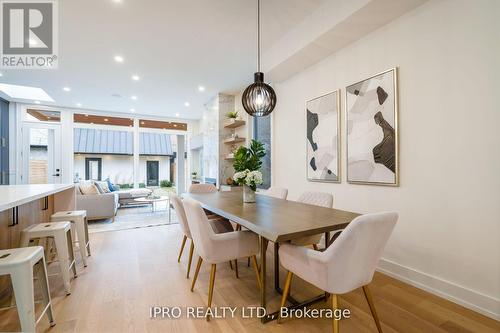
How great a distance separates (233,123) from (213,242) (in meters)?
3.77

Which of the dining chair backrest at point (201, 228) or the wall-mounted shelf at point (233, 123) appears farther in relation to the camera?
the wall-mounted shelf at point (233, 123)

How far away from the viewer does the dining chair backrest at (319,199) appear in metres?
2.42

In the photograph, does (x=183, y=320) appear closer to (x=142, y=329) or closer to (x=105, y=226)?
(x=142, y=329)

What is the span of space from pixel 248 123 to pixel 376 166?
127 inches

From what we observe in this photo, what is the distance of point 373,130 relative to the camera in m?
2.56

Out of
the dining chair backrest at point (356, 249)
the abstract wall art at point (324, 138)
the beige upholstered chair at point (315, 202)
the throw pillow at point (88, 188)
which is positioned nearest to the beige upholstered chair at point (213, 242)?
the beige upholstered chair at point (315, 202)

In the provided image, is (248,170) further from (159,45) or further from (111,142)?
(111,142)

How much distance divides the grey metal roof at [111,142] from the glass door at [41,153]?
1.77 ft

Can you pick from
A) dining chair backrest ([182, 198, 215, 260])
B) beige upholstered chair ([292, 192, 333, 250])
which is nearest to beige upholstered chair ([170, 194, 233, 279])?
dining chair backrest ([182, 198, 215, 260])

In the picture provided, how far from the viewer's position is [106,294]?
6.78 feet

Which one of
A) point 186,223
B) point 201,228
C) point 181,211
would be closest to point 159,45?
point 181,211

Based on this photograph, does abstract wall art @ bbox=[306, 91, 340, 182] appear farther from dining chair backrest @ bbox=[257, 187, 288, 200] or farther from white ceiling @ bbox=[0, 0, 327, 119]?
white ceiling @ bbox=[0, 0, 327, 119]

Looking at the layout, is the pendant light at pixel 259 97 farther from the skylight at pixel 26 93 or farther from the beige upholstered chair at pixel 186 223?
the skylight at pixel 26 93

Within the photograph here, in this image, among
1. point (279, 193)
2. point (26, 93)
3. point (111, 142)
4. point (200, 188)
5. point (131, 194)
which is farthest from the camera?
point (111, 142)
